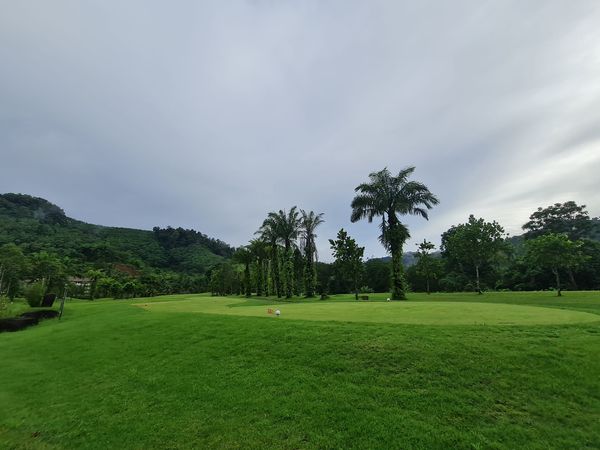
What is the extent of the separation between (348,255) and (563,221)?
64.9 metres

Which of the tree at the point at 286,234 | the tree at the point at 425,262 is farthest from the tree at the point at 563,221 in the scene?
the tree at the point at 286,234

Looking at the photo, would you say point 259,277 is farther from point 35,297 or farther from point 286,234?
point 35,297

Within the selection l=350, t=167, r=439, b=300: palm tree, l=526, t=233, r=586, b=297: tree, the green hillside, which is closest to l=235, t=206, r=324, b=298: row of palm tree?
l=350, t=167, r=439, b=300: palm tree

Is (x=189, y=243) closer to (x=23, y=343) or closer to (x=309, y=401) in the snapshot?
(x=23, y=343)

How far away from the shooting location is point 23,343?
19.0 meters

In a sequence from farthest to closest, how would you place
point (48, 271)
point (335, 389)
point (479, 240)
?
point (48, 271), point (479, 240), point (335, 389)

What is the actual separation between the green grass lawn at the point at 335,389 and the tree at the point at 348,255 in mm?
26140

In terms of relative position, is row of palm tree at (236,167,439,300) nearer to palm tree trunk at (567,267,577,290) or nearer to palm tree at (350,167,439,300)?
palm tree at (350,167,439,300)

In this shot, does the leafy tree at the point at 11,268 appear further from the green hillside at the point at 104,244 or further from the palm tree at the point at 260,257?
the palm tree at the point at 260,257

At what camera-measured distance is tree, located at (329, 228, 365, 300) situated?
40.0m

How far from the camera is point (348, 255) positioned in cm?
4047

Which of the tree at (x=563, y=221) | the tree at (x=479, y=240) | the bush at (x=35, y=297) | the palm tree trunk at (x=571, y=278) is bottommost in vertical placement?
the bush at (x=35, y=297)

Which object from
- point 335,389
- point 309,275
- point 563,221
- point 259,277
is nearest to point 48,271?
point 259,277

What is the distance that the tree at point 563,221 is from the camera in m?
74.6
